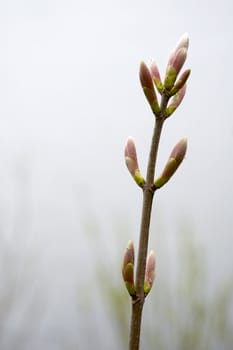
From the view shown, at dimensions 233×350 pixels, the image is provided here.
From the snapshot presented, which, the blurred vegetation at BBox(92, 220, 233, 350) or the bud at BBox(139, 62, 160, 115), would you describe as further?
the blurred vegetation at BBox(92, 220, 233, 350)

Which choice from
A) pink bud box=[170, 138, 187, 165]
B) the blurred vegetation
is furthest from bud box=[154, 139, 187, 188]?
the blurred vegetation

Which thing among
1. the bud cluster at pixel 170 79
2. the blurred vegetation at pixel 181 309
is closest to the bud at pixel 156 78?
the bud cluster at pixel 170 79

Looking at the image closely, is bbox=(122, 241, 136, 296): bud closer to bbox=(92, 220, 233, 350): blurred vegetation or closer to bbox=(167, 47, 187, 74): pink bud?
bbox=(167, 47, 187, 74): pink bud

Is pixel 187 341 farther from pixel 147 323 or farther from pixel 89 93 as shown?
pixel 89 93

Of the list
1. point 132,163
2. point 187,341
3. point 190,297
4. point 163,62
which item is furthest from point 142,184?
point 163,62

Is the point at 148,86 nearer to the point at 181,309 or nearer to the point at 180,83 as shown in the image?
the point at 180,83

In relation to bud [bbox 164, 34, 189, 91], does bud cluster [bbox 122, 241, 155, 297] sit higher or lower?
lower

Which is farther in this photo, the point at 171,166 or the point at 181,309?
the point at 181,309

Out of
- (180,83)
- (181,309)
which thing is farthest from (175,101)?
(181,309)

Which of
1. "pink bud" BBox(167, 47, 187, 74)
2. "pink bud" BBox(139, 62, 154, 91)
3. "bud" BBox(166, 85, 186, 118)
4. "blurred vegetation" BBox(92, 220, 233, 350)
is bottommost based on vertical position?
"blurred vegetation" BBox(92, 220, 233, 350)

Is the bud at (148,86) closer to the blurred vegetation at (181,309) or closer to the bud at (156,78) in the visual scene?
the bud at (156,78)

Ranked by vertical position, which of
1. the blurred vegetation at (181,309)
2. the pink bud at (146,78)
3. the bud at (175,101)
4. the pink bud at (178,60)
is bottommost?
the blurred vegetation at (181,309)
